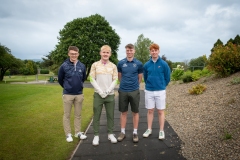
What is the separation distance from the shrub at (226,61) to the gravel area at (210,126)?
3.11m

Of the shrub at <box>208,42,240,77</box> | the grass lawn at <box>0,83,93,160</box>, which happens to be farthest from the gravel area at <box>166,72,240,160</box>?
the shrub at <box>208,42,240,77</box>

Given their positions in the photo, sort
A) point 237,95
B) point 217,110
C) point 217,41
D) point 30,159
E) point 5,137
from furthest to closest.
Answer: point 217,41
point 237,95
point 217,110
point 5,137
point 30,159

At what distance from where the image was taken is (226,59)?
8453 millimetres

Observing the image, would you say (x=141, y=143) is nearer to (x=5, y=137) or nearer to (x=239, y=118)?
(x=239, y=118)

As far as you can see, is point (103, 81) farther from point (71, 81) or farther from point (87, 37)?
point (87, 37)

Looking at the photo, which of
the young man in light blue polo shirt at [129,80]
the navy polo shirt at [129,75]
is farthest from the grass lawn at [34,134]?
the navy polo shirt at [129,75]

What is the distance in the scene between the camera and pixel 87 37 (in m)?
22.5

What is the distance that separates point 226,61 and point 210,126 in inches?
237

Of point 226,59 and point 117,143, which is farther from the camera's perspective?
point 226,59

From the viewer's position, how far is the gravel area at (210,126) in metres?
2.97

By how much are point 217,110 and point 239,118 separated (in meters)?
0.94

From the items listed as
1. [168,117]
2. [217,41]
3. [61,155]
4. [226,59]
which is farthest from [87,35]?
[217,41]

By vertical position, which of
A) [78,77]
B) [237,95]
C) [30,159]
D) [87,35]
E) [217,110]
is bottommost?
[30,159]

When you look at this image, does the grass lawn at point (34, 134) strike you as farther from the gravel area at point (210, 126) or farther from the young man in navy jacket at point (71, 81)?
the gravel area at point (210, 126)
